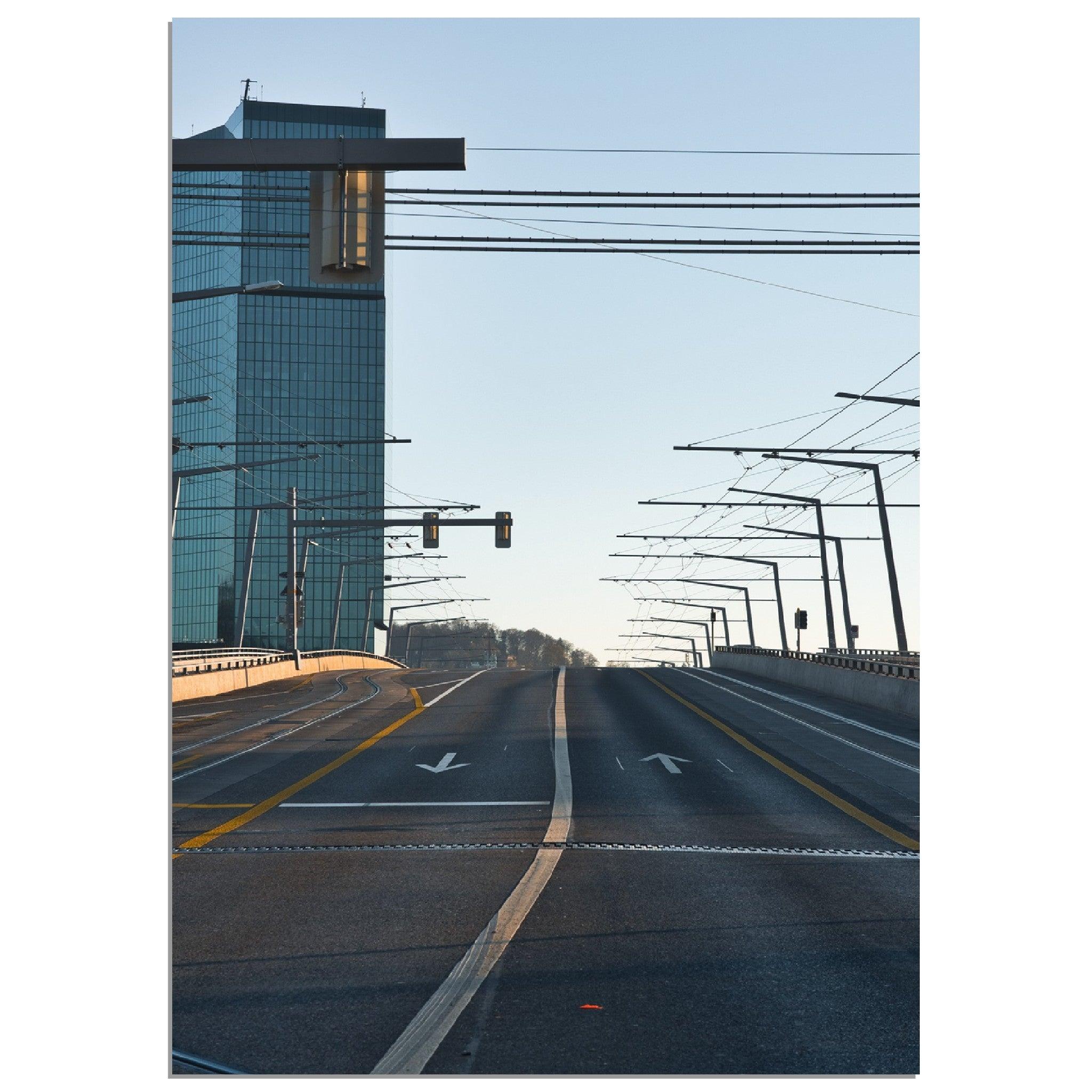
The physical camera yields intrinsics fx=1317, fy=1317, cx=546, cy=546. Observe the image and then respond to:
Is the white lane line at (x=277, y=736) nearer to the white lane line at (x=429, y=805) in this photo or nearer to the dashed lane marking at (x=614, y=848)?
the dashed lane marking at (x=614, y=848)

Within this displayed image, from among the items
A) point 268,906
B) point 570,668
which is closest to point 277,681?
point 570,668

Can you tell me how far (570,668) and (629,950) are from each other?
5832 centimetres

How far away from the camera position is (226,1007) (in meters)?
7.41

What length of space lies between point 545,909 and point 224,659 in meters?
45.4

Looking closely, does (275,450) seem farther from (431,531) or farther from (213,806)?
(213,806)

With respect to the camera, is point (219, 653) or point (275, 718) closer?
point (275, 718)

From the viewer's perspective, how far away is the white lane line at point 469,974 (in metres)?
6.36

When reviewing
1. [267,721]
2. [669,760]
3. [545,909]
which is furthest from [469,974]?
[267,721]

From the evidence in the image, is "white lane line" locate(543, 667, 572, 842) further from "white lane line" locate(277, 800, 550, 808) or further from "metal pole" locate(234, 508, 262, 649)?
"metal pole" locate(234, 508, 262, 649)

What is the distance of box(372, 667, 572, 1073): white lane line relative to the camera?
250 inches

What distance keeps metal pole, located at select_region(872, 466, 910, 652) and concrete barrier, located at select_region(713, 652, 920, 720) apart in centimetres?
362

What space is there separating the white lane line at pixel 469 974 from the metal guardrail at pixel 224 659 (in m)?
25.8

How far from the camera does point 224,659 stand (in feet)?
176
